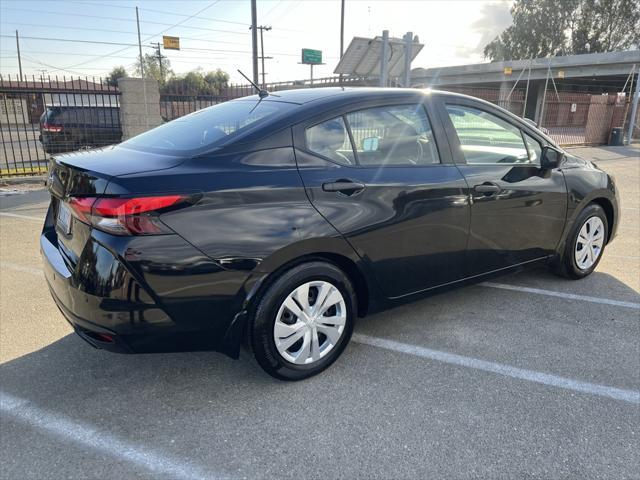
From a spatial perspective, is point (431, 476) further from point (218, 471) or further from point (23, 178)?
point (23, 178)

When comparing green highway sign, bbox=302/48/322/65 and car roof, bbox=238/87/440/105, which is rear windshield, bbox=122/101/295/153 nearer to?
car roof, bbox=238/87/440/105

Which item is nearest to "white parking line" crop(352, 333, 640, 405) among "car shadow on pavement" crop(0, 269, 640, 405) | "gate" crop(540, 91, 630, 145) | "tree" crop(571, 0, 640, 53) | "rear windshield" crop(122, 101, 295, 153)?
"car shadow on pavement" crop(0, 269, 640, 405)

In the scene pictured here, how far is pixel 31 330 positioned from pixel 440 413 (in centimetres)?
277

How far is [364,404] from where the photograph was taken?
2.61 meters

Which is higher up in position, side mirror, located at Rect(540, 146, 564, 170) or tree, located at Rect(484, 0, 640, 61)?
tree, located at Rect(484, 0, 640, 61)

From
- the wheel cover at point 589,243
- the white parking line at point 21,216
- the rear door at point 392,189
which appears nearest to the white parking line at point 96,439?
the rear door at point 392,189

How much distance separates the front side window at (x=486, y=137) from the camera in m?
3.46

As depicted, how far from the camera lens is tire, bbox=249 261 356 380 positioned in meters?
2.59

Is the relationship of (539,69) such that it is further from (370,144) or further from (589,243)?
(370,144)

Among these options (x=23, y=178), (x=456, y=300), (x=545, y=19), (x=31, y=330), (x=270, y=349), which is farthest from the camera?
(x=545, y=19)

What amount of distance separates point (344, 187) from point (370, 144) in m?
0.40

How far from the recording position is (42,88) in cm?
1040

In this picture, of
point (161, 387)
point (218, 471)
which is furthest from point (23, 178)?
point (218, 471)

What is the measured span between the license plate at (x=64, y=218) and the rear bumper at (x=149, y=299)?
206mm
